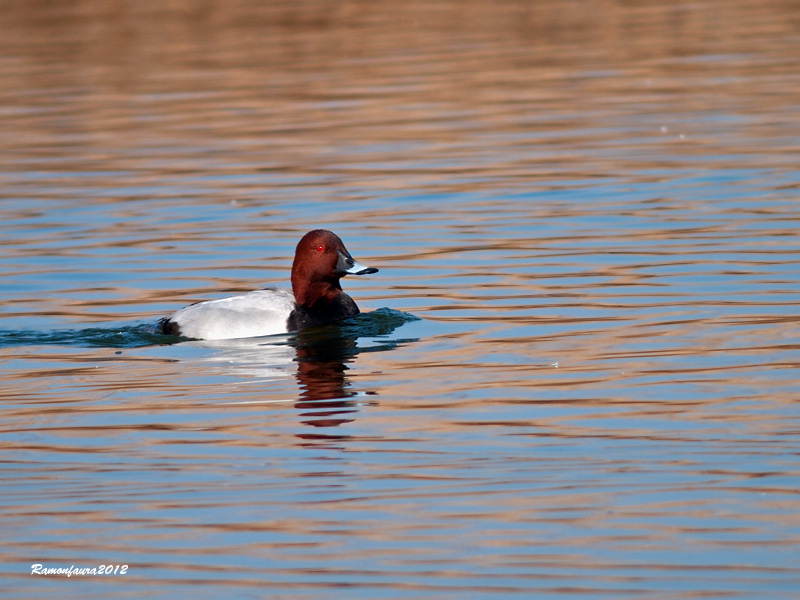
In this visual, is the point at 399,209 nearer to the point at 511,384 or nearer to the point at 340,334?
the point at 340,334

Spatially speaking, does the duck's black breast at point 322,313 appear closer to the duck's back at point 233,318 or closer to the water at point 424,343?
the duck's back at point 233,318

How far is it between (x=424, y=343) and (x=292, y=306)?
1.30 meters

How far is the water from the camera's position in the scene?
5844mm

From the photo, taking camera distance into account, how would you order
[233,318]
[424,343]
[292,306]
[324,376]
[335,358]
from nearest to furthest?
[324,376], [335,358], [424,343], [233,318], [292,306]

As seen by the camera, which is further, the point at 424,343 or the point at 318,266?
the point at 318,266

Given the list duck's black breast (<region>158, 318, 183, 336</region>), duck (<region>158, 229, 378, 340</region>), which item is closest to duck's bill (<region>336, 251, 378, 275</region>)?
duck (<region>158, 229, 378, 340</region>)

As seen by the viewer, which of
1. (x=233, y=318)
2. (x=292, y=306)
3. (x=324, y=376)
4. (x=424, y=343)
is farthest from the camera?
(x=292, y=306)

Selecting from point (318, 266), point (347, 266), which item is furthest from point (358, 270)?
point (318, 266)

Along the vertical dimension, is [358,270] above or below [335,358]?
above

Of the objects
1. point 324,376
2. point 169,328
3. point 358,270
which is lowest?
point 324,376

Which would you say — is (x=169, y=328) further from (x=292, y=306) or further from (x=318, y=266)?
(x=318, y=266)

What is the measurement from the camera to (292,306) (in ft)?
35.0

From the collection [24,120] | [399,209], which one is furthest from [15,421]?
[24,120]

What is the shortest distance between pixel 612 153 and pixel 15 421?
424 inches
